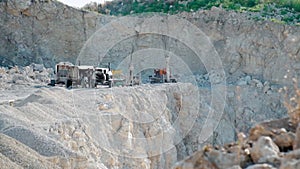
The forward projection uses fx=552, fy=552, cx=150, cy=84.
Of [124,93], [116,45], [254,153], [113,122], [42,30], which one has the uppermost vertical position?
[42,30]

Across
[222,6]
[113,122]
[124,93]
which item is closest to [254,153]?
[113,122]

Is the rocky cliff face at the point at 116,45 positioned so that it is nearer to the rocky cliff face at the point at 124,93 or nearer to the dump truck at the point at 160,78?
the rocky cliff face at the point at 124,93

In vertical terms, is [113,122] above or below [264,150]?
below

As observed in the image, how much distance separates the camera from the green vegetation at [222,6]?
37756 mm

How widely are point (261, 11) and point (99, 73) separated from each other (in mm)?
15261

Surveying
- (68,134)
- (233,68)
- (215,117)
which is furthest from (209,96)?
(68,134)

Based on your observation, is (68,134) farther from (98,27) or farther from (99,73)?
(98,27)

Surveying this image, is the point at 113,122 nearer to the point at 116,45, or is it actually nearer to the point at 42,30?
the point at 42,30

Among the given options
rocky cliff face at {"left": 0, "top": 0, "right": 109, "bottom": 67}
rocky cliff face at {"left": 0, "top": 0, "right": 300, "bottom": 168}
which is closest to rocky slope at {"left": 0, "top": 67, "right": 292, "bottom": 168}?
rocky cliff face at {"left": 0, "top": 0, "right": 300, "bottom": 168}

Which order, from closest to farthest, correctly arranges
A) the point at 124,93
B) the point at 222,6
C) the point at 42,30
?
the point at 124,93 → the point at 42,30 → the point at 222,6

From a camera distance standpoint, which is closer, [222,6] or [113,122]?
[113,122]

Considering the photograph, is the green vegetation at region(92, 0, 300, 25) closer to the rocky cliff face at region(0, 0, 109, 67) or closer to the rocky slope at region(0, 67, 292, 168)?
the rocky cliff face at region(0, 0, 109, 67)

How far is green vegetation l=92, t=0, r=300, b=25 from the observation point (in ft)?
124

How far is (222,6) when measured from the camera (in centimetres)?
4150
